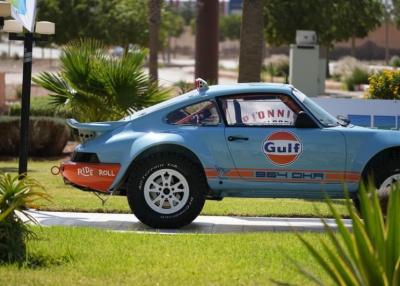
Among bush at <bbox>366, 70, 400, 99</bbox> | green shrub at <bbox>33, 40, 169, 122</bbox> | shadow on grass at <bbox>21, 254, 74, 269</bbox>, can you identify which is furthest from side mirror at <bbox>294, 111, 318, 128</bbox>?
bush at <bbox>366, 70, 400, 99</bbox>

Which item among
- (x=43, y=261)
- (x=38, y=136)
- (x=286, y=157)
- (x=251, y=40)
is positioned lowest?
(x=38, y=136)

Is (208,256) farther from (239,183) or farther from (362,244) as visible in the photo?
(362,244)

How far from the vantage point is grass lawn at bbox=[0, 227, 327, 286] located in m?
6.71

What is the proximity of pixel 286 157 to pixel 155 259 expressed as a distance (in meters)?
2.54

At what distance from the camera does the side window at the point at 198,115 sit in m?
9.69

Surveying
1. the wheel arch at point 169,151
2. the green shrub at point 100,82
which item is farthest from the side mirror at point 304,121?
the green shrub at point 100,82

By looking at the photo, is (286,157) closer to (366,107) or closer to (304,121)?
(304,121)

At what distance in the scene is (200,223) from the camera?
10109mm

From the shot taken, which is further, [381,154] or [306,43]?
[306,43]

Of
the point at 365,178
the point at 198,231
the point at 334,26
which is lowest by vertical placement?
the point at 198,231

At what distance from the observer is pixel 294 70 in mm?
27656

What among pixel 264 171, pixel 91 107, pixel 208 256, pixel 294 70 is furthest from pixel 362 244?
pixel 294 70

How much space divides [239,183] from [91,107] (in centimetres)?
507

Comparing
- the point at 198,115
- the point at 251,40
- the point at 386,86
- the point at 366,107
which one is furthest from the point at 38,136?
the point at 198,115
